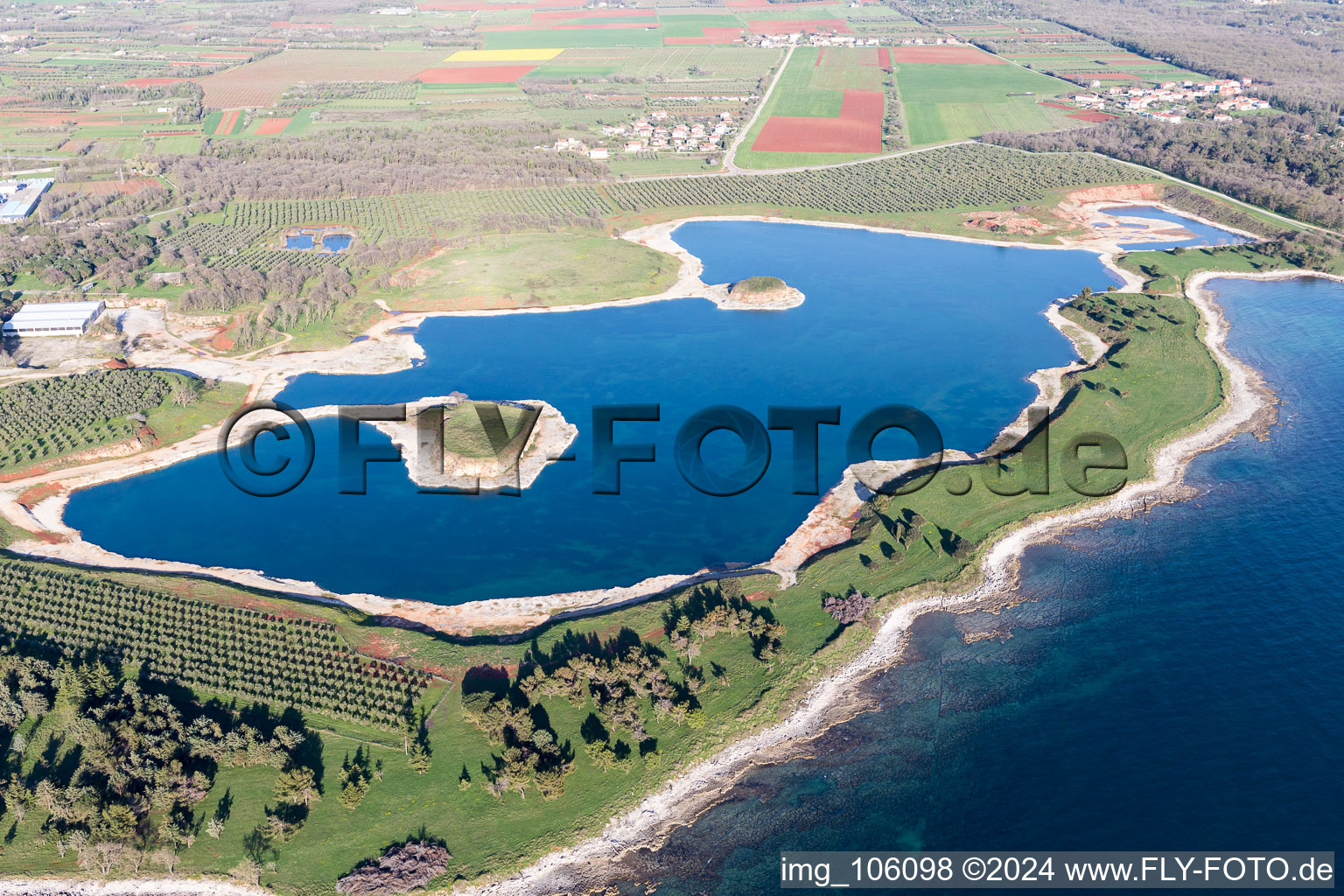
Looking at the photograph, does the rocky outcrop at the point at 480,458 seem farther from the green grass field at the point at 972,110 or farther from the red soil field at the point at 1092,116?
the red soil field at the point at 1092,116

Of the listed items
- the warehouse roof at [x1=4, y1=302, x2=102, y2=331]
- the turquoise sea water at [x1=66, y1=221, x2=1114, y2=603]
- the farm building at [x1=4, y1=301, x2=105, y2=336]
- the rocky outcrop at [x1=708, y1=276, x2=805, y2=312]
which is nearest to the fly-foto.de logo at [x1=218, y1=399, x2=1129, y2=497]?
the turquoise sea water at [x1=66, y1=221, x2=1114, y2=603]

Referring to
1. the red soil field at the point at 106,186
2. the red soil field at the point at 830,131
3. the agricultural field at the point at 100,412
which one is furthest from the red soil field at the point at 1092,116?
the red soil field at the point at 106,186

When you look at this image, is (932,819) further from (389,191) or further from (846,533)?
(389,191)

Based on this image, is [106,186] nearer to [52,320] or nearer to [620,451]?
[52,320]

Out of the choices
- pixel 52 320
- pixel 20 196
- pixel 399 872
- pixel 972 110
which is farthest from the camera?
pixel 972 110

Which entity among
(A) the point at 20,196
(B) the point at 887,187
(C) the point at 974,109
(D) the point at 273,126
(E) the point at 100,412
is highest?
(C) the point at 974,109

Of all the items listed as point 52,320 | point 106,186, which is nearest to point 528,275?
A: point 52,320
